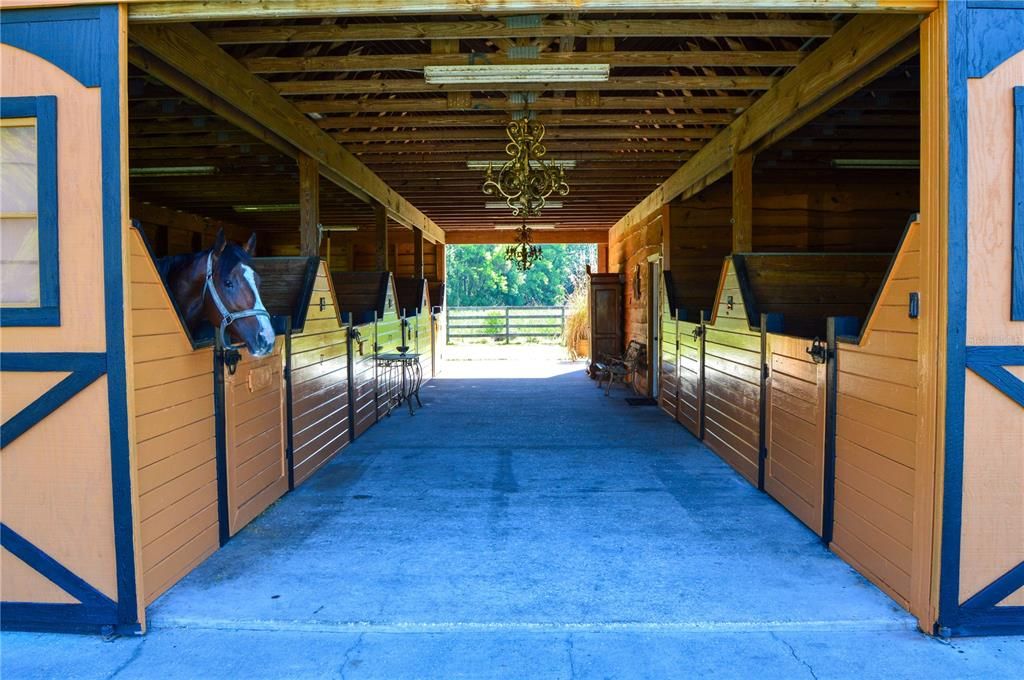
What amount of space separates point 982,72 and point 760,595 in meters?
2.26

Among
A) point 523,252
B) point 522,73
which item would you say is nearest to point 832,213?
point 523,252

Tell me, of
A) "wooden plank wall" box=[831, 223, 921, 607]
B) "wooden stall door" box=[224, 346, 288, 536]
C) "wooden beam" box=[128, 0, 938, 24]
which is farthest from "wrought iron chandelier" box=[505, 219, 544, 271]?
"wooden beam" box=[128, 0, 938, 24]

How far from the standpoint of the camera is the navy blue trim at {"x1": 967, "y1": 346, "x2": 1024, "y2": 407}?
2.59 m

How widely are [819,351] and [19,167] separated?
3752 mm

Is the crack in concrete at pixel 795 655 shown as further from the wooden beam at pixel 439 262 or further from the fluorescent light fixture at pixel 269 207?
the wooden beam at pixel 439 262

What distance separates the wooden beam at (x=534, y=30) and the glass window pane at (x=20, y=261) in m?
1.69

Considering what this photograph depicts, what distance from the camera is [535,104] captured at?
5.13 m

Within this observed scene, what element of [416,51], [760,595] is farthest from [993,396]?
[416,51]

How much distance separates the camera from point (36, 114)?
2.63 metres

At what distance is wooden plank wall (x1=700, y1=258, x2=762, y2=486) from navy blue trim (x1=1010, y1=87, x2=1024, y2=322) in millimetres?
2074

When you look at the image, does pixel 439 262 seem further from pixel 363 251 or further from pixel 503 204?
pixel 503 204

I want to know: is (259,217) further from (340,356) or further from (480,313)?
(480,313)

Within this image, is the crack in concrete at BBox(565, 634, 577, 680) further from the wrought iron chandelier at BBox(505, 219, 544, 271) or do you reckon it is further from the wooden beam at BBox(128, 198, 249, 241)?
the wooden beam at BBox(128, 198, 249, 241)

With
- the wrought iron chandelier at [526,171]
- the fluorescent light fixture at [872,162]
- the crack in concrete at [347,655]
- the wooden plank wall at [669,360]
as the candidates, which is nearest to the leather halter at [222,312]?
the crack in concrete at [347,655]
